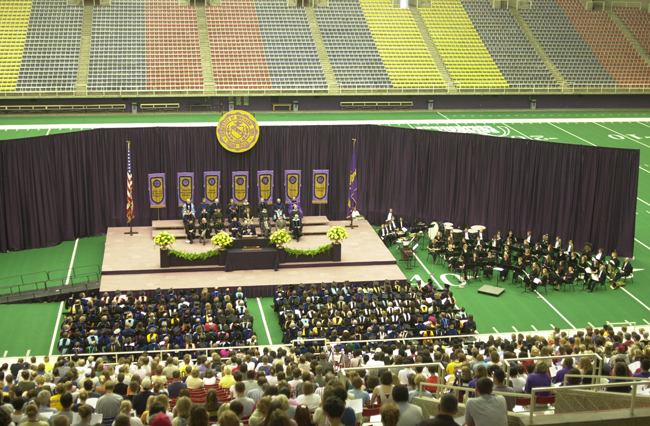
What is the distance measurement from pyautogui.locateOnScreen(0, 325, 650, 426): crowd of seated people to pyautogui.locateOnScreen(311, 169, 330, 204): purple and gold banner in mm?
14644

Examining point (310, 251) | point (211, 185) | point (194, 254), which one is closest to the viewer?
point (194, 254)

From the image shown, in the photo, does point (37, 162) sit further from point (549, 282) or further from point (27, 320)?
point (549, 282)

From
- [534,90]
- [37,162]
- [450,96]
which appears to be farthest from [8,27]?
[534,90]

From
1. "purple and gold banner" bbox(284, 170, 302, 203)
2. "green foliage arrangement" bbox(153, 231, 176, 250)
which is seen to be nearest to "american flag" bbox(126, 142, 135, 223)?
"green foliage arrangement" bbox(153, 231, 176, 250)

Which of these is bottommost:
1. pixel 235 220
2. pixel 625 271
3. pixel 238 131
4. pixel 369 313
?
pixel 369 313

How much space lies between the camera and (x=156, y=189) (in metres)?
32.1

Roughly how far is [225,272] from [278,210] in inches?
168

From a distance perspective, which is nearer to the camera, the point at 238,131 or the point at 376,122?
the point at 238,131

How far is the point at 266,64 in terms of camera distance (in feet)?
158

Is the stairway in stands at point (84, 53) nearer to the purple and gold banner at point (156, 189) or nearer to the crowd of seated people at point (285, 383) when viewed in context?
the purple and gold banner at point (156, 189)

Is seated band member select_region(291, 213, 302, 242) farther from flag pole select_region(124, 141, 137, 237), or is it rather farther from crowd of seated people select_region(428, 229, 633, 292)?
flag pole select_region(124, 141, 137, 237)

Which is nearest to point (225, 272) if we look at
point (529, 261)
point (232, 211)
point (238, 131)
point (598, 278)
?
point (232, 211)

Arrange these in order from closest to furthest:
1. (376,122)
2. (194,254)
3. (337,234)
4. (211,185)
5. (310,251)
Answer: (194,254)
(337,234)
(310,251)
(211,185)
(376,122)

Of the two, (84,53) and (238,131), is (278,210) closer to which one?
(238,131)
